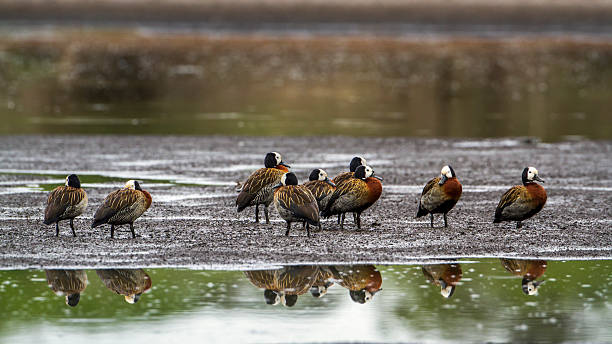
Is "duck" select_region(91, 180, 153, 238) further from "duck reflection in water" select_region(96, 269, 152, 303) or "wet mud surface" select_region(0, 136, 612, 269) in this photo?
"duck reflection in water" select_region(96, 269, 152, 303)

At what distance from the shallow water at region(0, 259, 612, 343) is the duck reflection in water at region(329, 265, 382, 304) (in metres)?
0.01

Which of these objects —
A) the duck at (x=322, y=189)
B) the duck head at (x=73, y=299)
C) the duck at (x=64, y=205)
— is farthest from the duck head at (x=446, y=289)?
the duck at (x=64, y=205)

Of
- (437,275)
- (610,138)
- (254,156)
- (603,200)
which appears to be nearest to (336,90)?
(610,138)

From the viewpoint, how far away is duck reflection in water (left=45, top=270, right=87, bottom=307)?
10.1m

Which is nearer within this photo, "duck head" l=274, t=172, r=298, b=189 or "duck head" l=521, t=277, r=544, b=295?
"duck head" l=521, t=277, r=544, b=295

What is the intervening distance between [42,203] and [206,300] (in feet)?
19.4

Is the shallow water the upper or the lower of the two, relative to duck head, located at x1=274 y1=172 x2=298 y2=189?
lower

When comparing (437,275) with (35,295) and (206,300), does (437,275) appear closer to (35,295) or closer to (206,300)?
(206,300)

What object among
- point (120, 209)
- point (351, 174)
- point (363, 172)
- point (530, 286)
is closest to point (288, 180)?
point (363, 172)

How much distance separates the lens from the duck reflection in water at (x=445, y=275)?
10.4 m

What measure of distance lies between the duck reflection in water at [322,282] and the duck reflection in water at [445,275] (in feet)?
3.34

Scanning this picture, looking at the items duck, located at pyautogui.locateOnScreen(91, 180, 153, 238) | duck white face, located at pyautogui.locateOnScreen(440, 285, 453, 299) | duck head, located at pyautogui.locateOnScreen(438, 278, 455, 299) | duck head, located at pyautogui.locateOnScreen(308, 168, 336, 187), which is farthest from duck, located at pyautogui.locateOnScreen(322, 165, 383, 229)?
duck white face, located at pyautogui.locateOnScreen(440, 285, 453, 299)

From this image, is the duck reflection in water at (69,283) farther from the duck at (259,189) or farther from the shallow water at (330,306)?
the duck at (259,189)

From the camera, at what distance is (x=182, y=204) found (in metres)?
15.3
